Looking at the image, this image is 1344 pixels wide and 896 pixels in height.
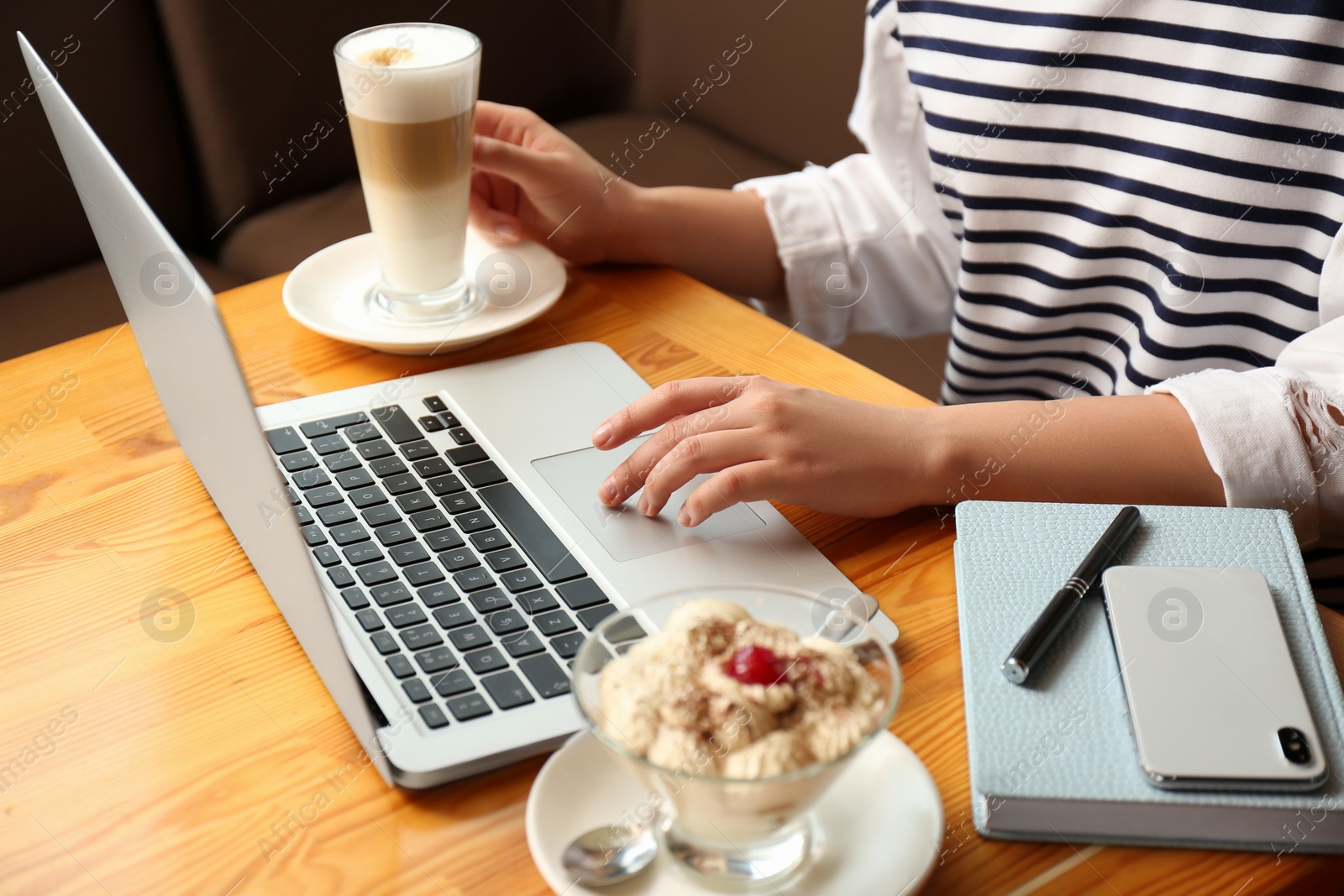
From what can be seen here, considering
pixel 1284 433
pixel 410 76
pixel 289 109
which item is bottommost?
pixel 289 109

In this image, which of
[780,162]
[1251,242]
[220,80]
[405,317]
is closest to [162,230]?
[405,317]

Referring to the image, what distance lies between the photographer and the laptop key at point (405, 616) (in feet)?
1.66

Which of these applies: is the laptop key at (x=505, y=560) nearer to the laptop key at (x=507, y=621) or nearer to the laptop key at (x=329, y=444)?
the laptop key at (x=507, y=621)

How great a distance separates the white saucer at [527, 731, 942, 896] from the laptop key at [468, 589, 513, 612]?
10cm

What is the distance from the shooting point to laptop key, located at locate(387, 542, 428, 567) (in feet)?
1.80

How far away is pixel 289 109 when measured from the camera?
150 centimetres

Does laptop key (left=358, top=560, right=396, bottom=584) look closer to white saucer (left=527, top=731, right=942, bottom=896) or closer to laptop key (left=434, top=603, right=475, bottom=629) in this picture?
laptop key (left=434, top=603, right=475, bottom=629)

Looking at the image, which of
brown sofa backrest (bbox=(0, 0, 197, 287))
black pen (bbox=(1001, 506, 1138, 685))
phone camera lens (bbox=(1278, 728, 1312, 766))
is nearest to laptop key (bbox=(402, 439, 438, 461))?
black pen (bbox=(1001, 506, 1138, 685))

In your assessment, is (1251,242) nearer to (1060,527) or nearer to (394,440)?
(1060,527)

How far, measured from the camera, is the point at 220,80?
4.66 ft

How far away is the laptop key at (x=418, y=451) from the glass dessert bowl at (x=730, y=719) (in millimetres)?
260

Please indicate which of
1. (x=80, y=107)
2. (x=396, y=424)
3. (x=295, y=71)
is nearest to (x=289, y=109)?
(x=295, y=71)

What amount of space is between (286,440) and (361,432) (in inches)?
1.7

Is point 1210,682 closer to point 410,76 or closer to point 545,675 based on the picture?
point 545,675
